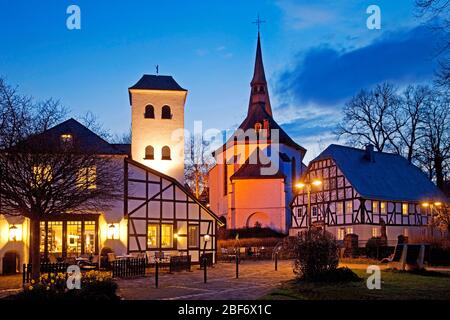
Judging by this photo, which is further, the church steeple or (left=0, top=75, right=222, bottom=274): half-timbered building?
the church steeple

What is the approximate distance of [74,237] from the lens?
94.6 ft

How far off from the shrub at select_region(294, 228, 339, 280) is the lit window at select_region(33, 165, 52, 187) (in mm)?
8997

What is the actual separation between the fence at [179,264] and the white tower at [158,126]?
11450 mm

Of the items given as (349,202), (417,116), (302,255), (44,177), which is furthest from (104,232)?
(417,116)

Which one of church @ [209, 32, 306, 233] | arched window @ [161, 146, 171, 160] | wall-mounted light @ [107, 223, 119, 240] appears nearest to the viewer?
wall-mounted light @ [107, 223, 119, 240]

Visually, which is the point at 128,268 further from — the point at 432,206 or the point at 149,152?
the point at 432,206

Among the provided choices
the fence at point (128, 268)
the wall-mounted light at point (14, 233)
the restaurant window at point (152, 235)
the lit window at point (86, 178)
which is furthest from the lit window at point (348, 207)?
the lit window at point (86, 178)

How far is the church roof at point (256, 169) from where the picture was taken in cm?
5634

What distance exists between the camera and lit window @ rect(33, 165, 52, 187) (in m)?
18.1

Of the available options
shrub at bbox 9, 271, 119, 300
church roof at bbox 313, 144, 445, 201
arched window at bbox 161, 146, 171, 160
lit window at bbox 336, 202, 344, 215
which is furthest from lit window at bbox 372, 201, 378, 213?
shrub at bbox 9, 271, 119, 300

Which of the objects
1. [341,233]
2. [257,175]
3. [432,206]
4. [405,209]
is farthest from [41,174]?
[257,175]

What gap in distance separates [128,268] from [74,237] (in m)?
6.45

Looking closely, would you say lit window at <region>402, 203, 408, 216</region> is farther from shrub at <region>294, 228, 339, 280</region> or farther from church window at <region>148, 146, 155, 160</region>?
shrub at <region>294, 228, 339, 280</region>
